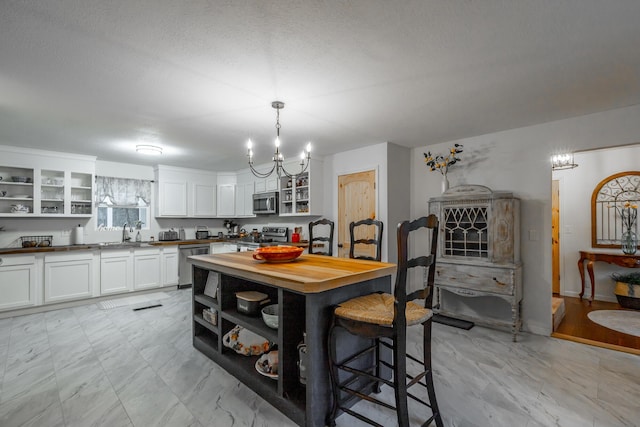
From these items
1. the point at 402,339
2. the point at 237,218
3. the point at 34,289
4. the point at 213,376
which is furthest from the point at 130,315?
the point at 402,339

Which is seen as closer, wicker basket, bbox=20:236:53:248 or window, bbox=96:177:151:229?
wicker basket, bbox=20:236:53:248

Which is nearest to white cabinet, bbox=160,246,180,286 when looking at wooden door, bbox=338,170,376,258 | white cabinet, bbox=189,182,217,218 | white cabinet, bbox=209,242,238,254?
white cabinet, bbox=209,242,238,254

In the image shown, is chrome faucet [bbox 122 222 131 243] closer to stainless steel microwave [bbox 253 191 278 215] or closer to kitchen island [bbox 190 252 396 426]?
stainless steel microwave [bbox 253 191 278 215]

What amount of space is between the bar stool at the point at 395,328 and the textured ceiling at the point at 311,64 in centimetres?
117

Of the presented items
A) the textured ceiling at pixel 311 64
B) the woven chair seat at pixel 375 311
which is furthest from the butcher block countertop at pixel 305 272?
the textured ceiling at pixel 311 64

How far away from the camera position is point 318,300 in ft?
6.16

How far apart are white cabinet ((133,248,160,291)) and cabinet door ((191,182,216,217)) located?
4.04 ft

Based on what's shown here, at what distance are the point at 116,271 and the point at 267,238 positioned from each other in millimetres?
2592

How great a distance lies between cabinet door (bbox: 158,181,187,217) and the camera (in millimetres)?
5840

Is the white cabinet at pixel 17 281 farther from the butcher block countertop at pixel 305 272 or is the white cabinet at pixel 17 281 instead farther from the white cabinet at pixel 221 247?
the butcher block countertop at pixel 305 272

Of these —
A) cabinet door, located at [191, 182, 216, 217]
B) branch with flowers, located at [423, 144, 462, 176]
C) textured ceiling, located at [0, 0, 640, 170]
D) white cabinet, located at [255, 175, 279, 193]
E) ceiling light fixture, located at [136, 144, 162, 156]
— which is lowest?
cabinet door, located at [191, 182, 216, 217]

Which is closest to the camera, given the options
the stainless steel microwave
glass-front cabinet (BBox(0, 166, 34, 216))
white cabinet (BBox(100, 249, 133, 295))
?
glass-front cabinet (BBox(0, 166, 34, 216))

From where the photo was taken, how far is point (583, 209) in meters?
4.99

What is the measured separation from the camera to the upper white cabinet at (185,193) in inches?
230
